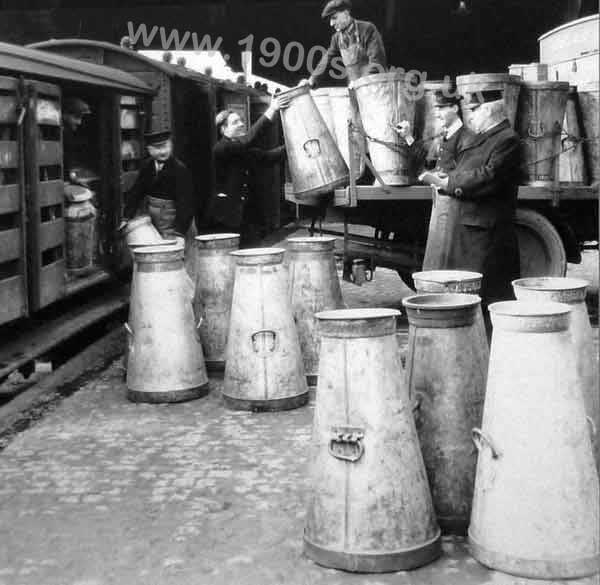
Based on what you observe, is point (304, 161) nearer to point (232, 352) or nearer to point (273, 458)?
point (232, 352)

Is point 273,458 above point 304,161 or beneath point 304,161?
beneath

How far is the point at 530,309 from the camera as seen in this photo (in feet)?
11.9

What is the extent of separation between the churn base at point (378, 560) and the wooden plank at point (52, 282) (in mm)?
3562

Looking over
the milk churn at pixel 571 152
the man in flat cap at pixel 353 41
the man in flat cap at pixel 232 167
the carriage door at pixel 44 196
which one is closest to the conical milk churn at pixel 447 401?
the carriage door at pixel 44 196

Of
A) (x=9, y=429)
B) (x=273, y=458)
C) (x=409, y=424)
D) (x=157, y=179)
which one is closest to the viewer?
(x=409, y=424)

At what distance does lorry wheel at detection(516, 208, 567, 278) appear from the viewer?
8156mm

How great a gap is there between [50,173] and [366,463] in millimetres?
4146

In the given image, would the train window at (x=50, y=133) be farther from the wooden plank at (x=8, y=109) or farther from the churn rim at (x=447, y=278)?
the churn rim at (x=447, y=278)

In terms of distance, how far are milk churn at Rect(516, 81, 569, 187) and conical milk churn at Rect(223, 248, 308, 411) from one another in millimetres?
3198

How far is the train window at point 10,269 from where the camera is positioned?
6.08 metres

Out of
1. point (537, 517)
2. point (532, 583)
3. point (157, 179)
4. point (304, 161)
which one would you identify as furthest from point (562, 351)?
point (157, 179)

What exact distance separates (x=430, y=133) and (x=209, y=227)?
3157 millimetres

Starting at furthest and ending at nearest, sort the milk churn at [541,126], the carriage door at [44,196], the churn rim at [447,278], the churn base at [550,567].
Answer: the milk churn at [541,126] < the carriage door at [44,196] < the churn rim at [447,278] < the churn base at [550,567]

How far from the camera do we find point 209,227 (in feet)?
34.2
